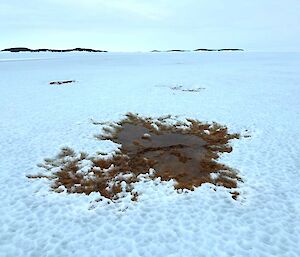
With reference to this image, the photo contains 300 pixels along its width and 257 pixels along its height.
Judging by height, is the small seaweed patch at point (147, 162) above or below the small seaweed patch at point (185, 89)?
above

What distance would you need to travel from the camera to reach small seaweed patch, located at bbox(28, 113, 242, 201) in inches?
465

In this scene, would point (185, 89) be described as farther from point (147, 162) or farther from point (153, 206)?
point (153, 206)

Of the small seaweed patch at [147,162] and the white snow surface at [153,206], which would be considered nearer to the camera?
the white snow surface at [153,206]

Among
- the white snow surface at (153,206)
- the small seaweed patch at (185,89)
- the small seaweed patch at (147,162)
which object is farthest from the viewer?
the small seaweed patch at (185,89)

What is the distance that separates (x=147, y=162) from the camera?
13680mm

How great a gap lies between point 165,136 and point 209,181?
5.34 m

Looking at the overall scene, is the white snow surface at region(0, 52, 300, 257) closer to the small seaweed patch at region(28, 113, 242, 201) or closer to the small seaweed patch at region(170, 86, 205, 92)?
the small seaweed patch at region(28, 113, 242, 201)

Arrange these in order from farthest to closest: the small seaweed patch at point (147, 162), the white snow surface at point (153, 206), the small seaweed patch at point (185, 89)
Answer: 1. the small seaweed patch at point (185, 89)
2. the small seaweed patch at point (147, 162)
3. the white snow surface at point (153, 206)

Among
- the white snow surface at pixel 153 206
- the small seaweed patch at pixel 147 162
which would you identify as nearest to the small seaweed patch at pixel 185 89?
the white snow surface at pixel 153 206

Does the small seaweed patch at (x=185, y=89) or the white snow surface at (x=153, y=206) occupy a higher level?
the white snow surface at (x=153, y=206)

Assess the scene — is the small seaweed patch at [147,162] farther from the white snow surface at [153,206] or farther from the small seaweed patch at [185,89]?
the small seaweed patch at [185,89]

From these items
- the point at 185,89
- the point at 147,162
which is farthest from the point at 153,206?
the point at 185,89

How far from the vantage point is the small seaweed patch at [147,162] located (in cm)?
1180

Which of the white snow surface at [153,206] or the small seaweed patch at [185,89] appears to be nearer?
the white snow surface at [153,206]
